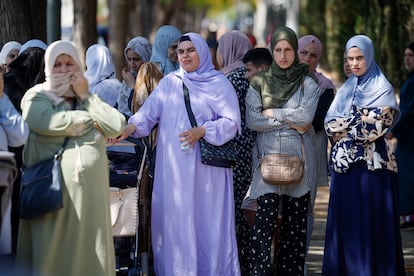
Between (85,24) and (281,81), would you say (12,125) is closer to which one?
(281,81)

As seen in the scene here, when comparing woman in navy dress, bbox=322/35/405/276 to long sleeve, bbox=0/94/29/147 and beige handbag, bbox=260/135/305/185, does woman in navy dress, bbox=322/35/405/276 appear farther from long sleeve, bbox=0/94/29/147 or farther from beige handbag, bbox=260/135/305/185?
long sleeve, bbox=0/94/29/147

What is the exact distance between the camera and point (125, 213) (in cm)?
773

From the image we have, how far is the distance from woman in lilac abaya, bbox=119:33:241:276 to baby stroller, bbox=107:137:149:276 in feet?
0.61

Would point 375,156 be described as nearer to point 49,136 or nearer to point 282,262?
point 282,262

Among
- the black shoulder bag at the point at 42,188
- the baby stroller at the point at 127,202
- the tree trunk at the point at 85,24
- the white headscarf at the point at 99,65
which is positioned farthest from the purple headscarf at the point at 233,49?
the tree trunk at the point at 85,24

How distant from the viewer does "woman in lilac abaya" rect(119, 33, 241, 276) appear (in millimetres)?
7867

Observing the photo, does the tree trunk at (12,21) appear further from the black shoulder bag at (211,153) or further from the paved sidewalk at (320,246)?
the paved sidewalk at (320,246)

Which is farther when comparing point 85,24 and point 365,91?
point 85,24

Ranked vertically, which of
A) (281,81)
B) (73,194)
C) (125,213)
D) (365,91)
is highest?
(281,81)

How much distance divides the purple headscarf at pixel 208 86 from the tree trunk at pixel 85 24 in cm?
715

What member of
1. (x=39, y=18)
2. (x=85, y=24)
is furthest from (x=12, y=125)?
(x=85, y=24)

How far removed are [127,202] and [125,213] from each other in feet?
0.28

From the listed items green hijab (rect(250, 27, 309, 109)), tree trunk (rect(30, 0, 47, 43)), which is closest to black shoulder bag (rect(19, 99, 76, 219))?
green hijab (rect(250, 27, 309, 109))

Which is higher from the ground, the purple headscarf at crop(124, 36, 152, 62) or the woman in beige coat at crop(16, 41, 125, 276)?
the purple headscarf at crop(124, 36, 152, 62)
